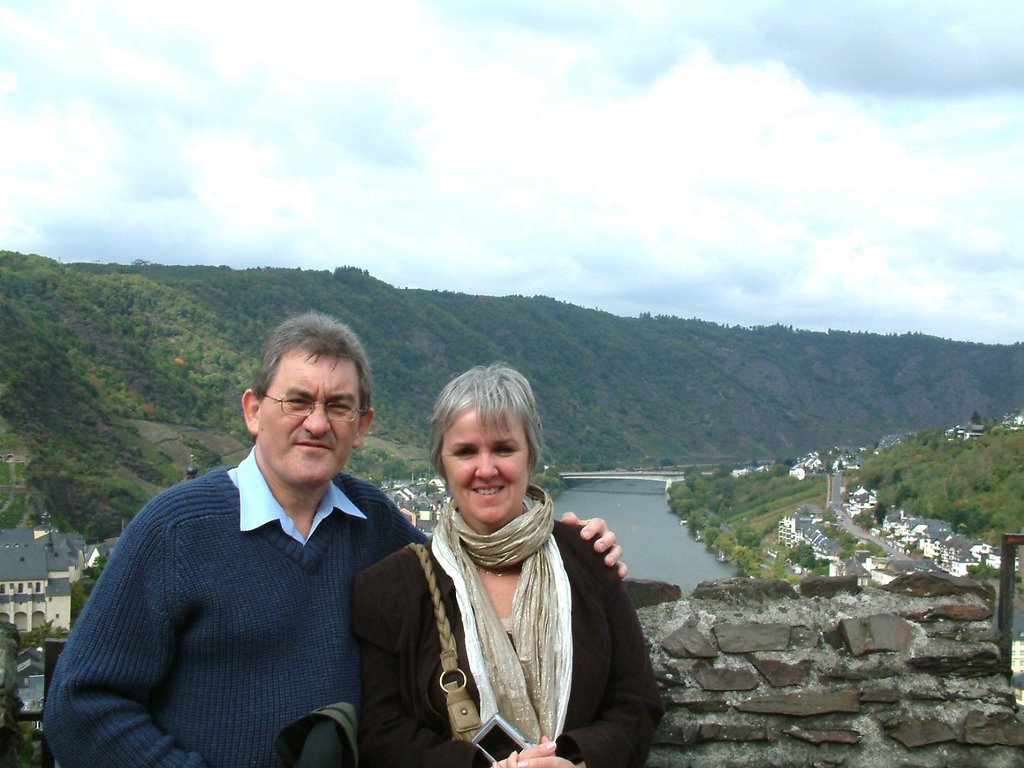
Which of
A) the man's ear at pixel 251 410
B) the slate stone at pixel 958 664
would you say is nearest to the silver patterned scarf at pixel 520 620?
the man's ear at pixel 251 410

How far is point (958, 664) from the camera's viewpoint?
265cm

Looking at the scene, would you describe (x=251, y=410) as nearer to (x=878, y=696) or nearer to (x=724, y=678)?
(x=724, y=678)

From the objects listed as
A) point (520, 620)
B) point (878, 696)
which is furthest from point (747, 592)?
point (520, 620)

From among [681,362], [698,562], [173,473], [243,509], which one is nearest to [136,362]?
[173,473]

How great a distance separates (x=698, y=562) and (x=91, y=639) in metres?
20.3

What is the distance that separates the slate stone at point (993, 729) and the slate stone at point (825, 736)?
0.37 meters

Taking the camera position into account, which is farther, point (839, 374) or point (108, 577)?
point (839, 374)

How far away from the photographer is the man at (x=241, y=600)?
5.37 ft

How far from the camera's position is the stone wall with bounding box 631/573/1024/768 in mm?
2518

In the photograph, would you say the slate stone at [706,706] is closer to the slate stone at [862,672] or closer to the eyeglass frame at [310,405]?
the slate stone at [862,672]

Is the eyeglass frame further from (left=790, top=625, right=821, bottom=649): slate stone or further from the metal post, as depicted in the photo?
the metal post

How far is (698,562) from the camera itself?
20812 mm

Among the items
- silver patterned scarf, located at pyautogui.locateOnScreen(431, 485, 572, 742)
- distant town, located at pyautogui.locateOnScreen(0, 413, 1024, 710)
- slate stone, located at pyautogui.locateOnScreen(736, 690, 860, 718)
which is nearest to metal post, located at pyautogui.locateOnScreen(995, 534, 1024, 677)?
distant town, located at pyautogui.locateOnScreen(0, 413, 1024, 710)

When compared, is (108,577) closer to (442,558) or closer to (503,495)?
(442,558)
